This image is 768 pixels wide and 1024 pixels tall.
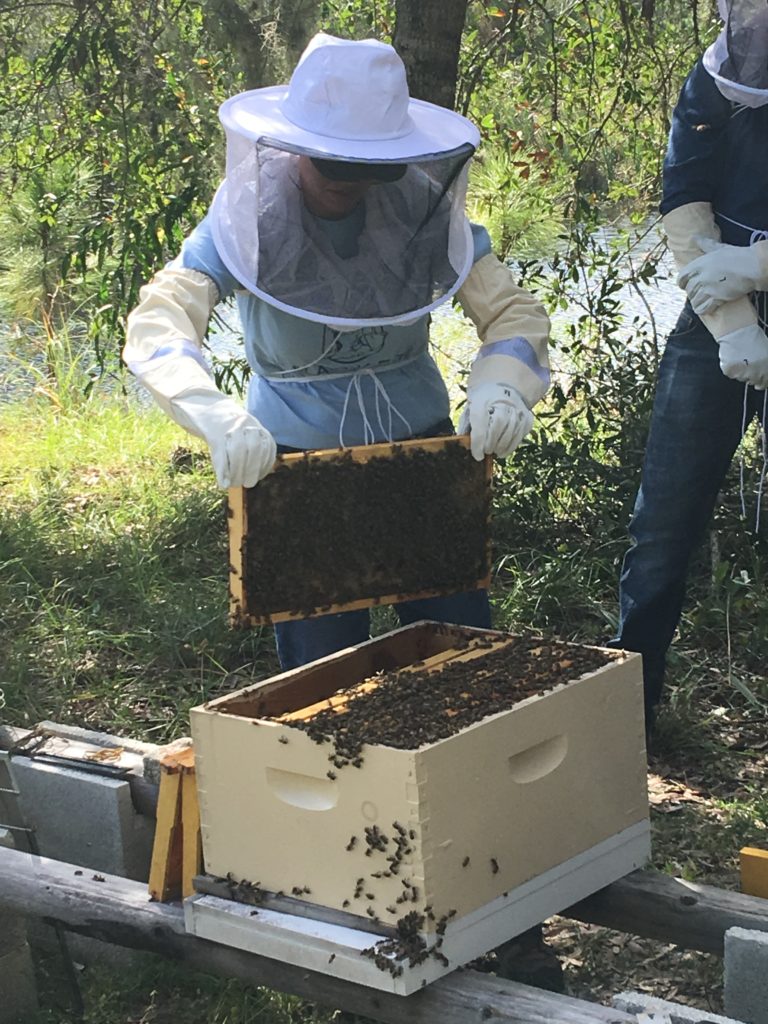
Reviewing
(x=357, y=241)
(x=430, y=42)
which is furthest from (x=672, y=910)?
(x=430, y=42)

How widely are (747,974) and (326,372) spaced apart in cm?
125

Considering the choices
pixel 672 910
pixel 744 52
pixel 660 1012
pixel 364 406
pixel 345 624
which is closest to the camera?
pixel 660 1012

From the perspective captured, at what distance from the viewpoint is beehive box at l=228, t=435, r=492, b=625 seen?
2.27 meters

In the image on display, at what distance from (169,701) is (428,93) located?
203 centimetres

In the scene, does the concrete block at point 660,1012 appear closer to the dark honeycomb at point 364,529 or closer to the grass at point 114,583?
the dark honeycomb at point 364,529

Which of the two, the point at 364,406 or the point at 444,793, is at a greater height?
the point at 364,406

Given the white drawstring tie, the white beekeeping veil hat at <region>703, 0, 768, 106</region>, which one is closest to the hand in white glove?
the white beekeeping veil hat at <region>703, 0, 768, 106</region>

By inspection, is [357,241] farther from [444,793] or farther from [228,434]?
[444,793]

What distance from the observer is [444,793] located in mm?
1893

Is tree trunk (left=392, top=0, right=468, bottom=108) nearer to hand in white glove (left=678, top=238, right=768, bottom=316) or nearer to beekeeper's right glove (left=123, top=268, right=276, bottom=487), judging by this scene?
hand in white glove (left=678, top=238, right=768, bottom=316)

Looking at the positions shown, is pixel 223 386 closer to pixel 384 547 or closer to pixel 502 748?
pixel 384 547

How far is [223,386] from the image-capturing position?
5.25 m

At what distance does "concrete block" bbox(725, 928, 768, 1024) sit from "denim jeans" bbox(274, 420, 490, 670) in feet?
2.71

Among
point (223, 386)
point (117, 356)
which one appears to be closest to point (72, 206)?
point (117, 356)
